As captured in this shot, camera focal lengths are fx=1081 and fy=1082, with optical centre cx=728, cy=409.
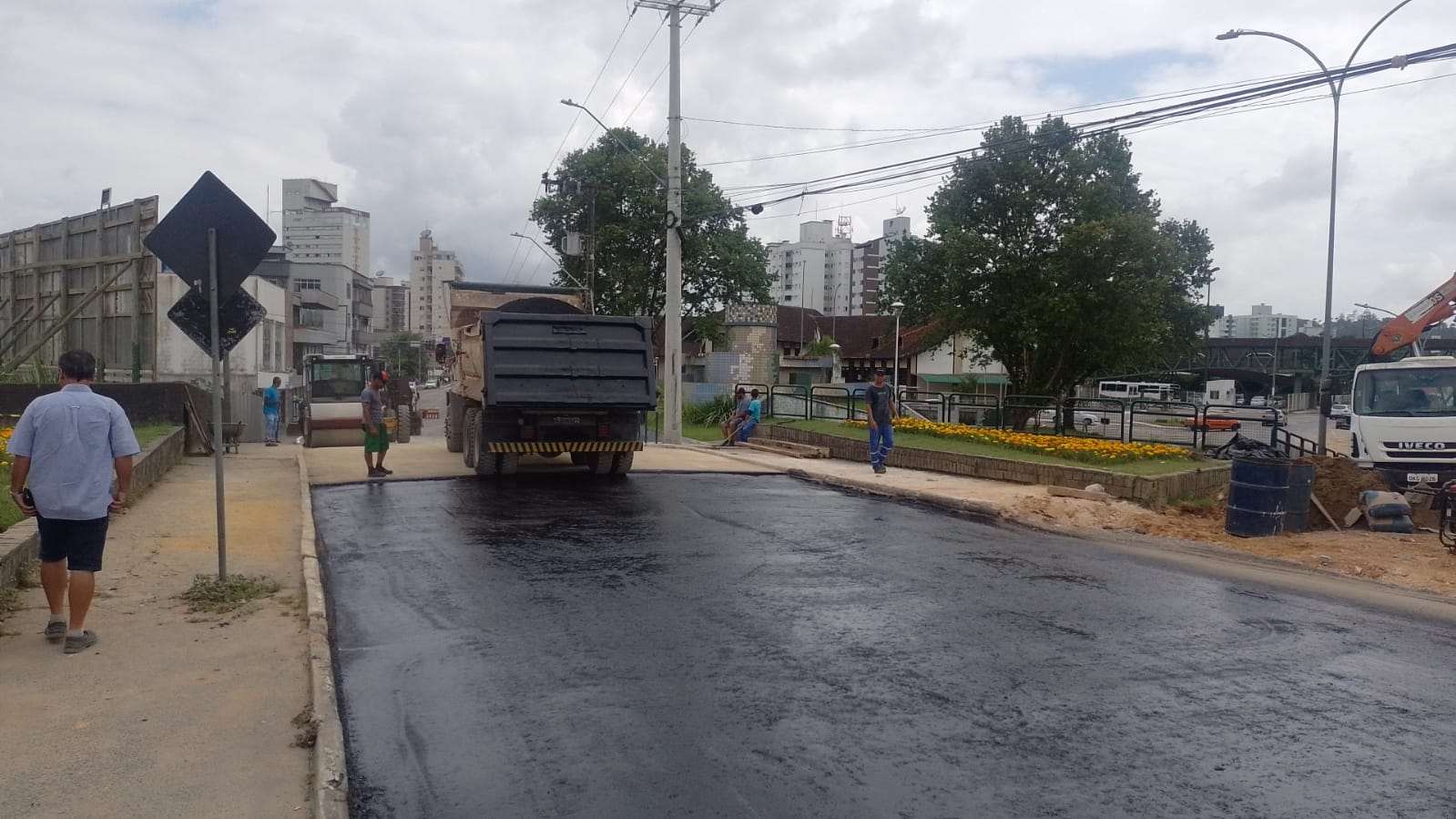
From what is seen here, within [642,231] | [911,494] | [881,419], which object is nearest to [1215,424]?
[881,419]

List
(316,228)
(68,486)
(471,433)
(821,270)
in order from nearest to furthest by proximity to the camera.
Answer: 1. (68,486)
2. (471,433)
3. (316,228)
4. (821,270)

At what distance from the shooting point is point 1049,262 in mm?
35156

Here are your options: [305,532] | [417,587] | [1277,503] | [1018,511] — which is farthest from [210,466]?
[1277,503]

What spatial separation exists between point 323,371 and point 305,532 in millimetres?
21168

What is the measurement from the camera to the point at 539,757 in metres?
4.74

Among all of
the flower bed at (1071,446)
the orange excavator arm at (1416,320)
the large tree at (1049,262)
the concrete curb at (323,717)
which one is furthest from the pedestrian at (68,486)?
the large tree at (1049,262)

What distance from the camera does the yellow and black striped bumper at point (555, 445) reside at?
1530 centimetres

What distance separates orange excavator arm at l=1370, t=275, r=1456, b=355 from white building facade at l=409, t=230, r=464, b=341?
159 meters

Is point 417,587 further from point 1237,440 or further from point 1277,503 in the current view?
point 1237,440

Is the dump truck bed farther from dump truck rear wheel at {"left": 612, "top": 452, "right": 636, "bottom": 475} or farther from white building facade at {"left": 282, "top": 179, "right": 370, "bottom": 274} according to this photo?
white building facade at {"left": 282, "top": 179, "right": 370, "bottom": 274}

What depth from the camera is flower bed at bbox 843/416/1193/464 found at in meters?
16.2

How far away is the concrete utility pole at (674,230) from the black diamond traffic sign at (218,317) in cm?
1679

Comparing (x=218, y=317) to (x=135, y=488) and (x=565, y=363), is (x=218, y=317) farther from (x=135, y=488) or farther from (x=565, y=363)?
(x=565, y=363)

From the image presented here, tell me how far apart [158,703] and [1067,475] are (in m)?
12.8
